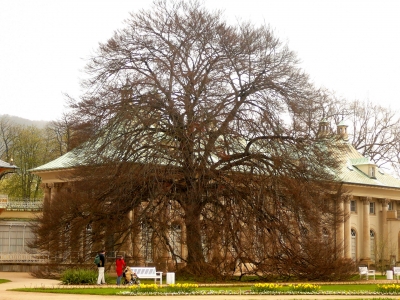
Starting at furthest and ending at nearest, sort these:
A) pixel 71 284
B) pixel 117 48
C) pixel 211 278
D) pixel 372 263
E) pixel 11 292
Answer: pixel 372 263 → pixel 117 48 → pixel 211 278 → pixel 71 284 → pixel 11 292

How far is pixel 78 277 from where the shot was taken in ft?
111

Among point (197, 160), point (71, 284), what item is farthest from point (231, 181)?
point (71, 284)

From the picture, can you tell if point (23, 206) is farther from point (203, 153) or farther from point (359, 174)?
point (359, 174)

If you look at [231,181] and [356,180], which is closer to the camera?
[231,181]

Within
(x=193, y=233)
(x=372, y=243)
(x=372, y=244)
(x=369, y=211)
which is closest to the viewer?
(x=193, y=233)

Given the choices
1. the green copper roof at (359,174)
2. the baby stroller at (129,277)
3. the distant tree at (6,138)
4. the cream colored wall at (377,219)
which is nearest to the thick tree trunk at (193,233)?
the baby stroller at (129,277)

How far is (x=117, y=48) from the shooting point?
4109 centimetres

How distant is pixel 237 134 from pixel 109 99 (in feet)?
24.4

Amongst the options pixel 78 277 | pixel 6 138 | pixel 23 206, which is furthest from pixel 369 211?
pixel 6 138

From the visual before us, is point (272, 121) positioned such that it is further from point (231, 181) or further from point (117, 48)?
point (117, 48)

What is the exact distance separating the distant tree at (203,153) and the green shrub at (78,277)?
4.73m

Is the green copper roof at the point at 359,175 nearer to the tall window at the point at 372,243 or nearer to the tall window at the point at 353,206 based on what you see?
the tall window at the point at 353,206

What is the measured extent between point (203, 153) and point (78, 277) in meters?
10.8

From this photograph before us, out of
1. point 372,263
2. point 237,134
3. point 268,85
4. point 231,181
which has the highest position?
point 268,85
